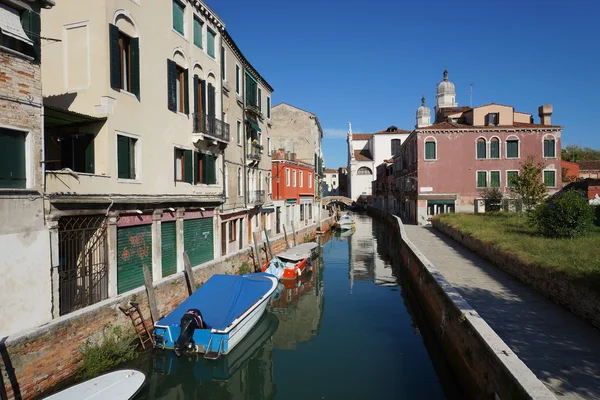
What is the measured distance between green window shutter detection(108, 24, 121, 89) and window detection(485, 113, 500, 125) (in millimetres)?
29202

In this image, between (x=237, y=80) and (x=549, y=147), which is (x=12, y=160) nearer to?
(x=237, y=80)

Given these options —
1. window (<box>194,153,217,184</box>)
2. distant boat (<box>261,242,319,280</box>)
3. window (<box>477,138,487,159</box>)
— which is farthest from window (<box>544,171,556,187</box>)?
window (<box>194,153,217,184</box>)

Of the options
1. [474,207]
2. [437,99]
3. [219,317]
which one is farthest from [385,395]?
[437,99]

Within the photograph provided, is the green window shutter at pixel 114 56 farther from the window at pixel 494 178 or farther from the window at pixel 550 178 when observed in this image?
the window at pixel 550 178

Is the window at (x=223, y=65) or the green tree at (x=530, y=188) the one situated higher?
the window at (x=223, y=65)

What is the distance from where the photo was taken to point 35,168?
781cm

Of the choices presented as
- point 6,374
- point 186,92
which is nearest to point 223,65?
point 186,92

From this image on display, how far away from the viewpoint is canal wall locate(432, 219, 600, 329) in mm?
7319

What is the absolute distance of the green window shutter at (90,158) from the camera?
10.2 meters

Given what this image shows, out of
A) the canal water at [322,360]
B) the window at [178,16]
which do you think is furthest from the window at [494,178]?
the window at [178,16]

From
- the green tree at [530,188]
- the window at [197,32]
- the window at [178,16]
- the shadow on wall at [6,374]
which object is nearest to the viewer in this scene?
the shadow on wall at [6,374]

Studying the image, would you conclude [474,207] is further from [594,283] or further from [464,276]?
[594,283]

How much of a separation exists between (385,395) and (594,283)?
4.59 m

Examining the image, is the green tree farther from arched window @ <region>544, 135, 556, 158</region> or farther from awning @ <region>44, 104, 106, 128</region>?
awning @ <region>44, 104, 106, 128</region>
